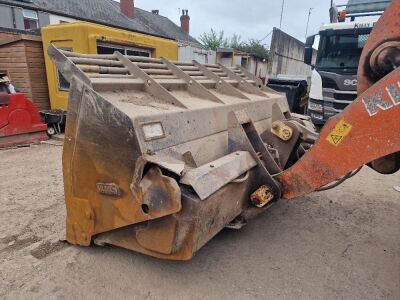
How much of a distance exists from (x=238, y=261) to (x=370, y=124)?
4.60ft

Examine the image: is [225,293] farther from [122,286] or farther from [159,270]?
[122,286]

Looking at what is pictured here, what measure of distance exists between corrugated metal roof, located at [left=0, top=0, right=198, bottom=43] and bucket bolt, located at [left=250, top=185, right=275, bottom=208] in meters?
12.3

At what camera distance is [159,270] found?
8.05 ft

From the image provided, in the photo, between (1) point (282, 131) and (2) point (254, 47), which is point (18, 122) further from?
(2) point (254, 47)

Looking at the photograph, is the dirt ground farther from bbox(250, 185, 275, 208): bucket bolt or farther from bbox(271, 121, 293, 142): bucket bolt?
bbox(271, 121, 293, 142): bucket bolt

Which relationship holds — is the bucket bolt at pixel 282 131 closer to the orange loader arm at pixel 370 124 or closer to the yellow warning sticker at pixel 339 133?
the orange loader arm at pixel 370 124

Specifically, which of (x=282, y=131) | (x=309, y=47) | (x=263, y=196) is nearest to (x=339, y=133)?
(x=263, y=196)

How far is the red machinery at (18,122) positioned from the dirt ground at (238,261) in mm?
2815

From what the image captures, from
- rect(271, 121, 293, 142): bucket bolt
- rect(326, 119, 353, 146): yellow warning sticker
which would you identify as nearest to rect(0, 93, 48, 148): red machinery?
rect(271, 121, 293, 142): bucket bolt

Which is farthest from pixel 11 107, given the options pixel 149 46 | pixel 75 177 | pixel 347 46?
pixel 347 46

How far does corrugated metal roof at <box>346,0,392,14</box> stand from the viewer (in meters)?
6.58

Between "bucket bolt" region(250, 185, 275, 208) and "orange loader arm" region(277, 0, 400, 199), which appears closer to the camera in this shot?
"orange loader arm" region(277, 0, 400, 199)

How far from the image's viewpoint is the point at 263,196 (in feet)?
7.92

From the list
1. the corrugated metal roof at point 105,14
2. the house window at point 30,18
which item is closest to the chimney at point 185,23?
the corrugated metal roof at point 105,14
